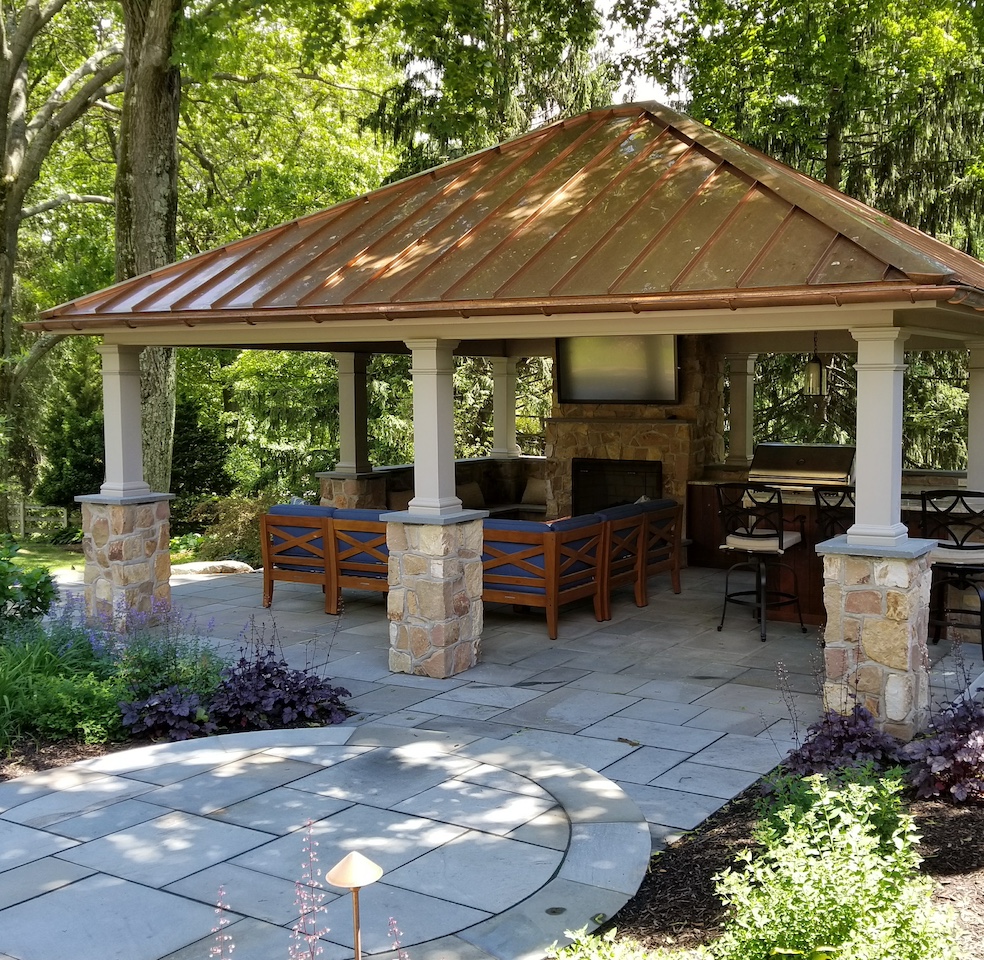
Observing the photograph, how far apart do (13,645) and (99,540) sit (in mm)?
2256

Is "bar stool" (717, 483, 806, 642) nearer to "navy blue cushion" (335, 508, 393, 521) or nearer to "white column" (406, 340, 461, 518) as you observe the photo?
"white column" (406, 340, 461, 518)

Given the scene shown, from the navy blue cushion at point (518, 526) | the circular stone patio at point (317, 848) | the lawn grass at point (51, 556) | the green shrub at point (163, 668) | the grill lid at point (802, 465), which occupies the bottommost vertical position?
the circular stone patio at point (317, 848)

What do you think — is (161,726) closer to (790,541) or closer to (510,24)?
(790,541)

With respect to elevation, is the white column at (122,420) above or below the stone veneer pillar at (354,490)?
above

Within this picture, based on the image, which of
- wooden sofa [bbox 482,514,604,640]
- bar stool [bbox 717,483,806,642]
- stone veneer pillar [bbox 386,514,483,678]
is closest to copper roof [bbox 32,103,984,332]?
stone veneer pillar [bbox 386,514,483,678]

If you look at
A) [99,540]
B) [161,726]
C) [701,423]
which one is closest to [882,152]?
[701,423]

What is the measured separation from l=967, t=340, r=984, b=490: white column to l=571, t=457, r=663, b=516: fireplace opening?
155 inches

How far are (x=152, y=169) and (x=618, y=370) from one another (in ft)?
19.9

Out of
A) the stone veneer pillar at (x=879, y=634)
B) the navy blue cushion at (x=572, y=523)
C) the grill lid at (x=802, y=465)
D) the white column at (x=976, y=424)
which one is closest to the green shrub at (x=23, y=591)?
the navy blue cushion at (x=572, y=523)

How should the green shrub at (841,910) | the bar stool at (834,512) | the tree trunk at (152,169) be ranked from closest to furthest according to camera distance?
1. the green shrub at (841,910)
2. the bar stool at (834,512)
3. the tree trunk at (152,169)

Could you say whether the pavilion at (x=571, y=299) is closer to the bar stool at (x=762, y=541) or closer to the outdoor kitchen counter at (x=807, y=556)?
the outdoor kitchen counter at (x=807, y=556)

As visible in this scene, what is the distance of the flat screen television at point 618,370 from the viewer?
12.6 m

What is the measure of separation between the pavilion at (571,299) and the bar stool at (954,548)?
77 cm

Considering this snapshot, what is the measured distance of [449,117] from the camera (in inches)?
527
